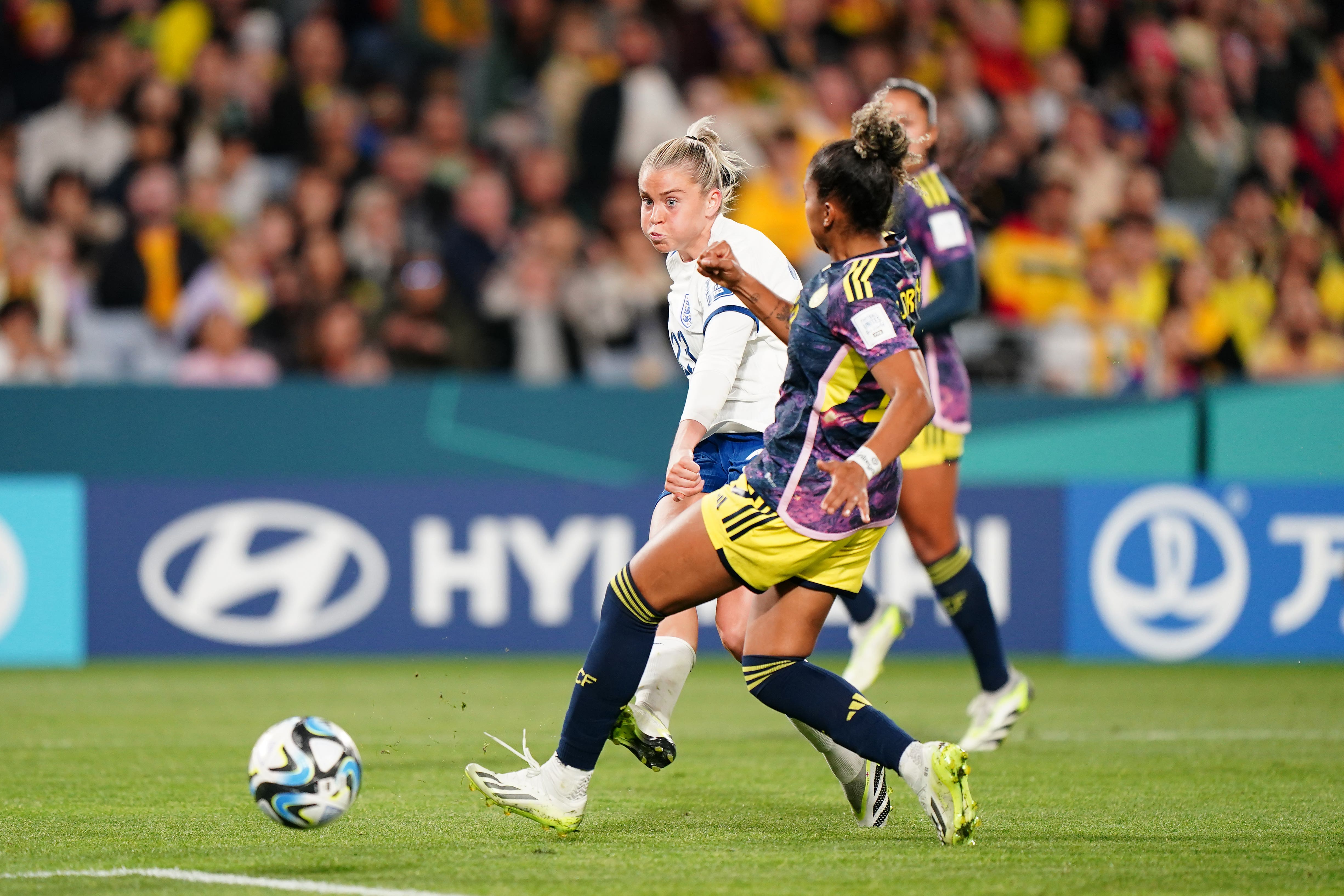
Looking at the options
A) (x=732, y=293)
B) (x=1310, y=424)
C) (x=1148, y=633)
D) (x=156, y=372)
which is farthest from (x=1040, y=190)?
(x=732, y=293)

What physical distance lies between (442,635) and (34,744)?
3.38 metres

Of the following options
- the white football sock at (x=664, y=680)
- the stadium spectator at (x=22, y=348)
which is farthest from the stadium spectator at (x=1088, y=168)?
the white football sock at (x=664, y=680)

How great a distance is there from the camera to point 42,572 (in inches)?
380

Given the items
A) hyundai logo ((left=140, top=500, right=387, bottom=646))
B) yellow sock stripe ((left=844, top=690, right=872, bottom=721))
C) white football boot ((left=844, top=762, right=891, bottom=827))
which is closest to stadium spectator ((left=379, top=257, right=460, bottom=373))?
hyundai logo ((left=140, top=500, right=387, bottom=646))

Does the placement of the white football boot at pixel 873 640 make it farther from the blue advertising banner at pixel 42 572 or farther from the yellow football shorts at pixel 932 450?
the blue advertising banner at pixel 42 572

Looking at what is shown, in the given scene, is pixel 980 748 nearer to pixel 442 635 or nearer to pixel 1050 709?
pixel 1050 709

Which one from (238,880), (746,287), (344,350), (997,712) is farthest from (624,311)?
(238,880)

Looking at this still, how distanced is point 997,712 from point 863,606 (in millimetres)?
919

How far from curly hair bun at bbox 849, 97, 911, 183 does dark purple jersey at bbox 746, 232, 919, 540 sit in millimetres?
236

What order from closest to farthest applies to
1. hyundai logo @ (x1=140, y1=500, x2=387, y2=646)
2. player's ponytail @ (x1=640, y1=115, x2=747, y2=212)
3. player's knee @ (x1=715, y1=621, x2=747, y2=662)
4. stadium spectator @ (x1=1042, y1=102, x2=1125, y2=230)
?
player's ponytail @ (x1=640, y1=115, x2=747, y2=212) < player's knee @ (x1=715, y1=621, x2=747, y2=662) < hyundai logo @ (x1=140, y1=500, x2=387, y2=646) < stadium spectator @ (x1=1042, y1=102, x2=1125, y2=230)

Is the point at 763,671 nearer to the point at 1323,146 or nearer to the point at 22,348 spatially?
the point at 22,348

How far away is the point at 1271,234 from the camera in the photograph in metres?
13.1

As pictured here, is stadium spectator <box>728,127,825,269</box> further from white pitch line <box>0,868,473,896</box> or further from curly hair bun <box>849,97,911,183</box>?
white pitch line <box>0,868,473,896</box>

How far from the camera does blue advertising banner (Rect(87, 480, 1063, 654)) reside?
977 centimetres
